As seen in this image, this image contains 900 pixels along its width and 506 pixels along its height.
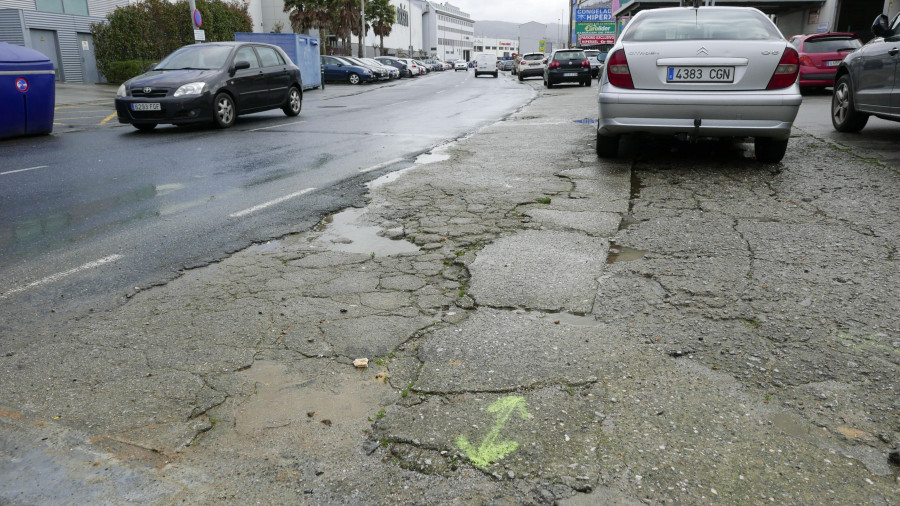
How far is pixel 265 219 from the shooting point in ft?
17.6

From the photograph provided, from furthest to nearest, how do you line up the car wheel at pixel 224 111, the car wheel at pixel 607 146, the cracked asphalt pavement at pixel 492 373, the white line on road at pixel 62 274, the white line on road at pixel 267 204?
the car wheel at pixel 224 111
the car wheel at pixel 607 146
the white line on road at pixel 267 204
the white line on road at pixel 62 274
the cracked asphalt pavement at pixel 492 373

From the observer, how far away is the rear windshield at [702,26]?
21.4ft

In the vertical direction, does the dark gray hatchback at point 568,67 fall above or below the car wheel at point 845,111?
above

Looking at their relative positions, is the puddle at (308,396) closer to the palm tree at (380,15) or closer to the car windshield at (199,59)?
the car windshield at (199,59)

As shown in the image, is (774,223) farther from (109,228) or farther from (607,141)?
(109,228)

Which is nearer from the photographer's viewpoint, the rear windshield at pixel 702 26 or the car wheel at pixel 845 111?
the rear windshield at pixel 702 26

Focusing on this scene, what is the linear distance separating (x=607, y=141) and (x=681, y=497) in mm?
6058

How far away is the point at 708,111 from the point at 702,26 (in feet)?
3.65

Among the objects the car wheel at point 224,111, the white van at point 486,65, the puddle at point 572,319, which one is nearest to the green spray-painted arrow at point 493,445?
the puddle at point 572,319

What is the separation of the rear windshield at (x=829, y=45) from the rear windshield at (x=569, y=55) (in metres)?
10.6

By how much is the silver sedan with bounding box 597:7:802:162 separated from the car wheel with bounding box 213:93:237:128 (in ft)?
26.3

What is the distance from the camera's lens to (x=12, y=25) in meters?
26.4

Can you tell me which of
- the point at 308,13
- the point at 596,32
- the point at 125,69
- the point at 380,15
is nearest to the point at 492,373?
the point at 125,69

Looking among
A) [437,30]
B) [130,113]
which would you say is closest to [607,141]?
[130,113]
